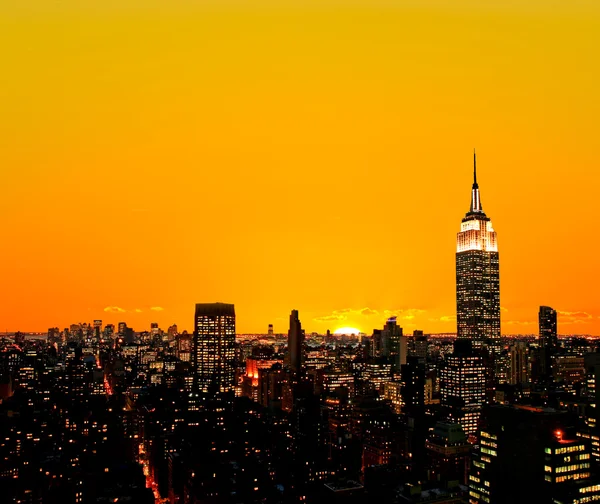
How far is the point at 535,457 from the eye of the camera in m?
33.4

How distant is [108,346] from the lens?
601ft

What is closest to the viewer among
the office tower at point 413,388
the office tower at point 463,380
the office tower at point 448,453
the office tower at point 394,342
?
the office tower at point 448,453

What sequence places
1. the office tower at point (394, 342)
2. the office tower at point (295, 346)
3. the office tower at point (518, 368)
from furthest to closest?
the office tower at point (394, 342) → the office tower at point (295, 346) → the office tower at point (518, 368)

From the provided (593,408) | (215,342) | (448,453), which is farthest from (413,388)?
(215,342)

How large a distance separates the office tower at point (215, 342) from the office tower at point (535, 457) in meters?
79.7

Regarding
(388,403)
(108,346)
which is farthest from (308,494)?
(108,346)

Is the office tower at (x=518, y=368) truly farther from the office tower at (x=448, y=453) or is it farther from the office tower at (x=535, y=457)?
the office tower at (x=535, y=457)

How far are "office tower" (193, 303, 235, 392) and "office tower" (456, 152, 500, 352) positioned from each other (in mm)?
53995

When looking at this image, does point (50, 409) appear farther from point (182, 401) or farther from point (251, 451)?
point (251, 451)

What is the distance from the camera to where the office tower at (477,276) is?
147500 millimetres

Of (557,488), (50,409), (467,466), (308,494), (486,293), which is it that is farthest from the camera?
(486,293)

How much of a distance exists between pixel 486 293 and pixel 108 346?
10399 cm

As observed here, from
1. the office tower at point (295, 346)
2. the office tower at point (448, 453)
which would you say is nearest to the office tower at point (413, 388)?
the office tower at point (448, 453)

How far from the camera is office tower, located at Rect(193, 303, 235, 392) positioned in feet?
388
